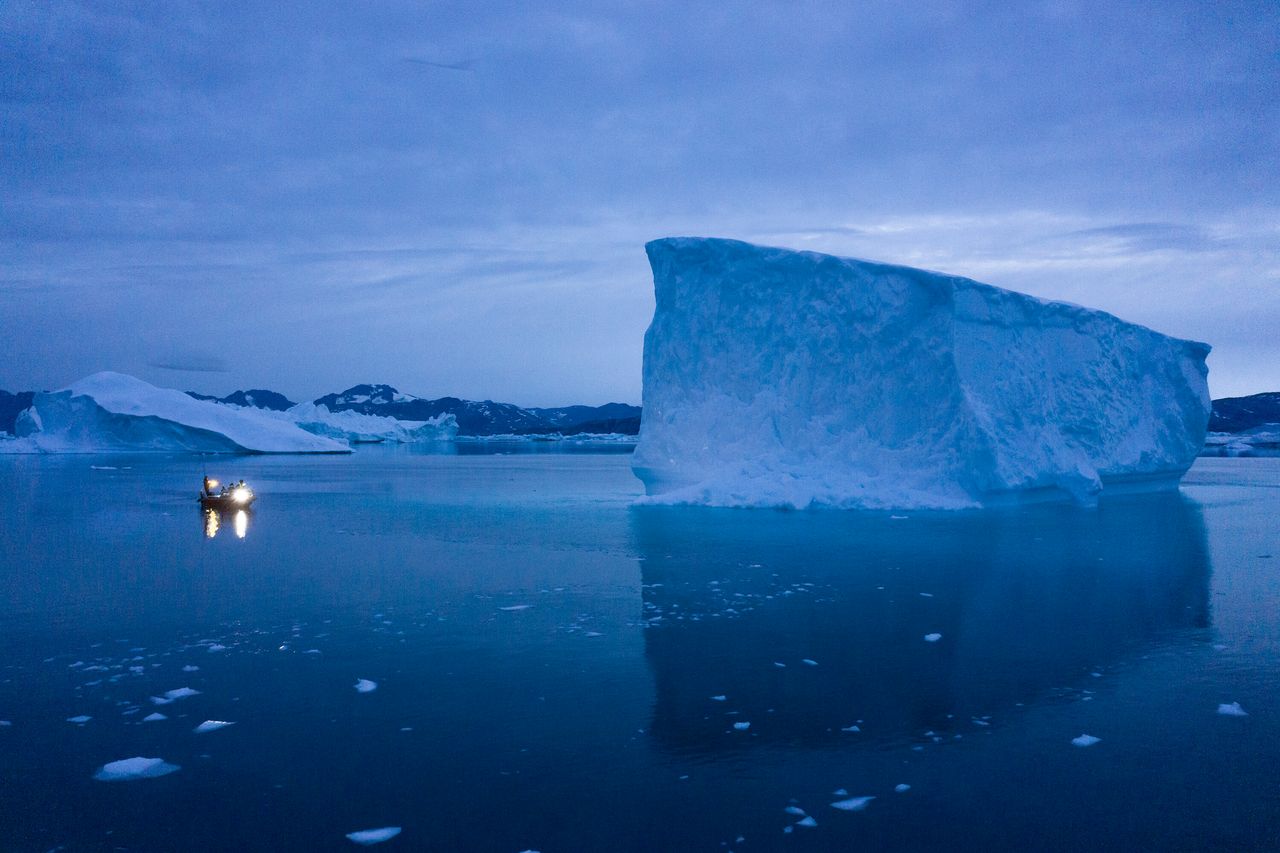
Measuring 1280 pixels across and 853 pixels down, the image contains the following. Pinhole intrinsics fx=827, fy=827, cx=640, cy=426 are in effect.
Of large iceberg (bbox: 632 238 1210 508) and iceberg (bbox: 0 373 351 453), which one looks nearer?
large iceberg (bbox: 632 238 1210 508)

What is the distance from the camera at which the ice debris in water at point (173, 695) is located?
5496mm

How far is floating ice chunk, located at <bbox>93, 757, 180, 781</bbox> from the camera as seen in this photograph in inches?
169

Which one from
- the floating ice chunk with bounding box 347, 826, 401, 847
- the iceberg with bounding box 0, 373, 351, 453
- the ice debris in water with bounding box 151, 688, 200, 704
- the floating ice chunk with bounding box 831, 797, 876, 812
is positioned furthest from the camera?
the iceberg with bounding box 0, 373, 351, 453

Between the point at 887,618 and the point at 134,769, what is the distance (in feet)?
20.2

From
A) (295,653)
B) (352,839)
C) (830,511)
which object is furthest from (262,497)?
(352,839)

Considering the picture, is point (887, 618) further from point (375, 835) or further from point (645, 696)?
point (375, 835)

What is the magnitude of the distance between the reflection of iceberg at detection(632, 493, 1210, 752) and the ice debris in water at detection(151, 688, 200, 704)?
3.19 metres

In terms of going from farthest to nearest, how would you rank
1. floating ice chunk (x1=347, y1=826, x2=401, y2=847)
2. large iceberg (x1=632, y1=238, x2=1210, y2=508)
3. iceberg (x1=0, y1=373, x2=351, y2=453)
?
iceberg (x1=0, y1=373, x2=351, y2=453) → large iceberg (x1=632, y1=238, x2=1210, y2=508) → floating ice chunk (x1=347, y1=826, x2=401, y2=847)

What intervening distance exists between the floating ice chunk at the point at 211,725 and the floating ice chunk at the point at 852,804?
362 cm

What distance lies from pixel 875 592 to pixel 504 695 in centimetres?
497

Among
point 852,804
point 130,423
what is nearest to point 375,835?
point 852,804

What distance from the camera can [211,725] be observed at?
503 cm

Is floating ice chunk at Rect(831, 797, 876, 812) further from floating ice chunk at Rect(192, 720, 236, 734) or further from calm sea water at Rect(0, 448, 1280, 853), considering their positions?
floating ice chunk at Rect(192, 720, 236, 734)

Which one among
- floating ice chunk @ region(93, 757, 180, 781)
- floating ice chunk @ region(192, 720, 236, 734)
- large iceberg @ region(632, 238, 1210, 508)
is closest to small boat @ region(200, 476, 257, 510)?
large iceberg @ region(632, 238, 1210, 508)
